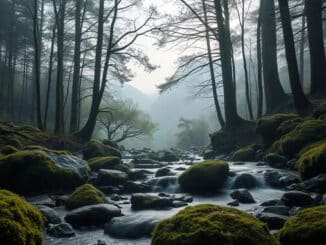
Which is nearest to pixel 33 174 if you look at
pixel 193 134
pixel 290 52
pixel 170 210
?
pixel 170 210

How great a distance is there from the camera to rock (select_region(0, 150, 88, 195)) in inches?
328

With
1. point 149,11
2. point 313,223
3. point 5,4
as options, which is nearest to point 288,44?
point 149,11

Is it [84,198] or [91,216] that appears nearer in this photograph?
[91,216]

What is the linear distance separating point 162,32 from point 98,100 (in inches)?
158

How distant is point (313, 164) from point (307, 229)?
4.29m

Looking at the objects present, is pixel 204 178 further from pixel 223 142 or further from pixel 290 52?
pixel 223 142

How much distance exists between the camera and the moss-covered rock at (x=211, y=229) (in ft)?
10.9

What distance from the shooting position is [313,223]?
3711 mm

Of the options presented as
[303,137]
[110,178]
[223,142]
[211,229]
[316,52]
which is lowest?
[110,178]

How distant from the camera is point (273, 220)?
5184 millimetres

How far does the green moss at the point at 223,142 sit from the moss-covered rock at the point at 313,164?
329 inches

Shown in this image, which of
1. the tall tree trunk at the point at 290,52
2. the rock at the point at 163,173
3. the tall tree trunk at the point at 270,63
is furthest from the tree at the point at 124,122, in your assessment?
the rock at the point at 163,173

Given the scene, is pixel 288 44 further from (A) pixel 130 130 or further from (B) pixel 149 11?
(A) pixel 130 130

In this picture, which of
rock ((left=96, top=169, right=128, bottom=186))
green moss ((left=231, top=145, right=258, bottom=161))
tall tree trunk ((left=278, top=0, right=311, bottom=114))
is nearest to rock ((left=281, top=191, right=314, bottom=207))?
rock ((left=96, top=169, right=128, bottom=186))
